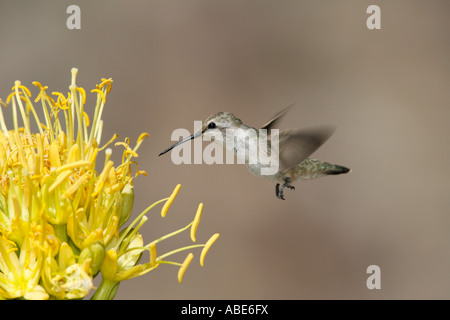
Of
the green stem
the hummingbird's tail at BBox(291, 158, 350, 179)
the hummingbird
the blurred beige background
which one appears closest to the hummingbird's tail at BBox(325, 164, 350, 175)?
the hummingbird's tail at BBox(291, 158, 350, 179)

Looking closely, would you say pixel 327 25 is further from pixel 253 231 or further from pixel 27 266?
pixel 27 266

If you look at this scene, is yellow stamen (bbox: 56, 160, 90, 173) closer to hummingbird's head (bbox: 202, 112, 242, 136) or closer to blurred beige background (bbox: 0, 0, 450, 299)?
hummingbird's head (bbox: 202, 112, 242, 136)

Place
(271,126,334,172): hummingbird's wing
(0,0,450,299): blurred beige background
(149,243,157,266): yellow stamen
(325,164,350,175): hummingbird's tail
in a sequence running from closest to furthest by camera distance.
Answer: (149,243,157,266): yellow stamen < (271,126,334,172): hummingbird's wing < (325,164,350,175): hummingbird's tail < (0,0,450,299): blurred beige background

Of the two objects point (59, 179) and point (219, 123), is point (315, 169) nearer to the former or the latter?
point (219, 123)

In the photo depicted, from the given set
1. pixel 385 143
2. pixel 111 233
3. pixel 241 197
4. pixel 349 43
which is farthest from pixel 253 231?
pixel 111 233

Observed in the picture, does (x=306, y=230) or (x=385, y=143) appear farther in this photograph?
(x=385, y=143)

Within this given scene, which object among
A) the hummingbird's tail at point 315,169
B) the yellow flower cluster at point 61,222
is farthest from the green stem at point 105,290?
the hummingbird's tail at point 315,169

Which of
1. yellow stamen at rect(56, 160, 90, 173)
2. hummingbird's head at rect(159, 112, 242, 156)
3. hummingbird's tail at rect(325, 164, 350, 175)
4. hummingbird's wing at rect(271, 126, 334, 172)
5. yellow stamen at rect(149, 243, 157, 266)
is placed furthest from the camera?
hummingbird's tail at rect(325, 164, 350, 175)
